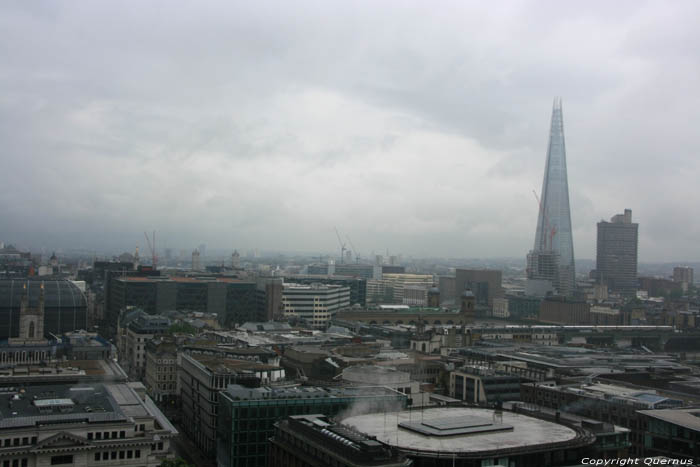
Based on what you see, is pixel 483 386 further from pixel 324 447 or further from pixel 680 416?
pixel 324 447

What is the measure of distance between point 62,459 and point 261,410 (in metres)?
12.5

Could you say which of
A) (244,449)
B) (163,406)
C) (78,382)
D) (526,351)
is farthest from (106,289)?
(244,449)

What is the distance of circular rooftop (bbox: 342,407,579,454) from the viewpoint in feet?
128

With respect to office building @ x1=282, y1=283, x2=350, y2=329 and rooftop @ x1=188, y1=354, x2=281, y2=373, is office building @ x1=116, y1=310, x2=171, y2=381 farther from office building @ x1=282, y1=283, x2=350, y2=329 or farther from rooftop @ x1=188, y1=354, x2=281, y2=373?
office building @ x1=282, y1=283, x2=350, y2=329

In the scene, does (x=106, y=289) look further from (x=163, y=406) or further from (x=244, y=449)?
(x=244, y=449)

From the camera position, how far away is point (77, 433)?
42156mm

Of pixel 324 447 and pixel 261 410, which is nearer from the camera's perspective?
pixel 324 447

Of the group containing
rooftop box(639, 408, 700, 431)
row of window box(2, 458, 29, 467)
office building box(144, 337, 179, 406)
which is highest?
rooftop box(639, 408, 700, 431)

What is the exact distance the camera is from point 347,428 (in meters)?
41.1

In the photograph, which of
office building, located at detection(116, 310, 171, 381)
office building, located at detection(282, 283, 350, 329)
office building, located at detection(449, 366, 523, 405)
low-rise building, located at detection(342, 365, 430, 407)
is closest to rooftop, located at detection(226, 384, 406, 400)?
low-rise building, located at detection(342, 365, 430, 407)

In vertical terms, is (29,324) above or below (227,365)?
above

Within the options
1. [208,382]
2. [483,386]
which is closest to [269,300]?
[483,386]

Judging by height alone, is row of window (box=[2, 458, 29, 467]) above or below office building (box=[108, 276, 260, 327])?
below

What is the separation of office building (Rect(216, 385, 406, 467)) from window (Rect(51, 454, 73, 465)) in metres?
10.4
